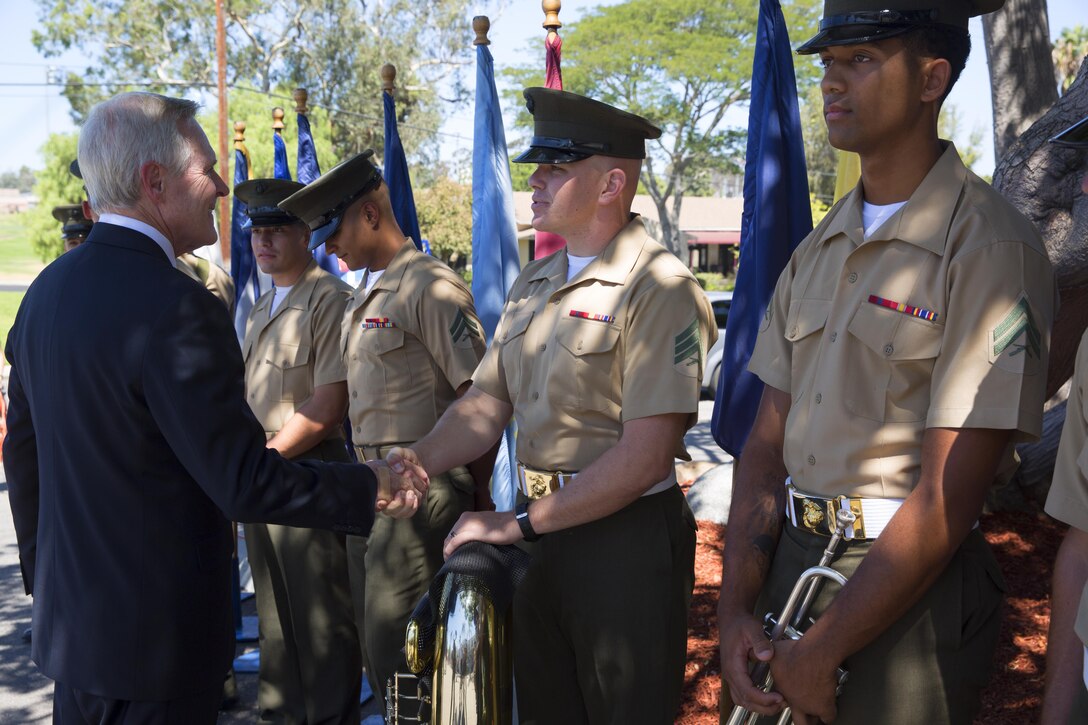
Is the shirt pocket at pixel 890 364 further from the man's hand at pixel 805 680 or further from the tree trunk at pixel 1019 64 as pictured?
the tree trunk at pixel 1019 64

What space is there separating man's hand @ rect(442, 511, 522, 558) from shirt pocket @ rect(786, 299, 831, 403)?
31.2 inches

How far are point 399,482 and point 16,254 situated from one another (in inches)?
2914

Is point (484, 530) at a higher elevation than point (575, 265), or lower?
lower

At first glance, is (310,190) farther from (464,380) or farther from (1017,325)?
(1017,325)

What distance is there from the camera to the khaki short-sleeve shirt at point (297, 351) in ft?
13.9

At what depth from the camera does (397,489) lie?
113 inches

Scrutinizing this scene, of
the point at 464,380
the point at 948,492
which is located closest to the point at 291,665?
the point at 464,380

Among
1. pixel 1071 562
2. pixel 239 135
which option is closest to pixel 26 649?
pixel 239 135

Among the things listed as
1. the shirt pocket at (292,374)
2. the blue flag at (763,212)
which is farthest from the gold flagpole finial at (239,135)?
the blue flag at (763,212)

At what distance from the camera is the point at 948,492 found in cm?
185

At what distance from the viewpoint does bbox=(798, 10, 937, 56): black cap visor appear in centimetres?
199

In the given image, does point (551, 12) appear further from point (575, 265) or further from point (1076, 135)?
point (1076, 135)

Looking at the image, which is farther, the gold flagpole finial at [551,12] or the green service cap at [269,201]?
the green service cap at [269,201]

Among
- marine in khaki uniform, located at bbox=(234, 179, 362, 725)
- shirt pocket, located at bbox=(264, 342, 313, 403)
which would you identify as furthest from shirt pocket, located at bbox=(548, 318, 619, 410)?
shirt pocket, located at bbox=(264, 342, 313, 403)
